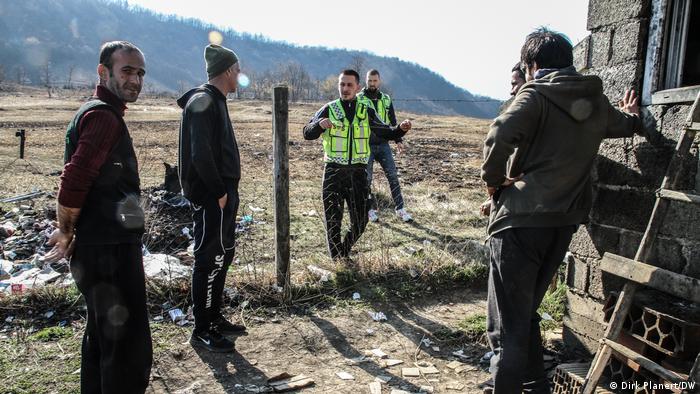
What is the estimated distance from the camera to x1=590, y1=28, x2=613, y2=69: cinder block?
3.52 m

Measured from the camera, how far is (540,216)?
267 centimetres

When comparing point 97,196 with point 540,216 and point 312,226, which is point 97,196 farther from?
point 312,226

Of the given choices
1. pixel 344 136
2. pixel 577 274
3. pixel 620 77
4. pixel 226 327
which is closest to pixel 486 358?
pixel 577 274

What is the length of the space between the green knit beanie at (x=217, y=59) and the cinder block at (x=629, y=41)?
2.69 metres

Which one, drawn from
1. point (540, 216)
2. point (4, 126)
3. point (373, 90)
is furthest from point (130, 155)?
point (4, 126)

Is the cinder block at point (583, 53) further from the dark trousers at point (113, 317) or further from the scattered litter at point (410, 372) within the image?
the dark trousers at point (113, 317)

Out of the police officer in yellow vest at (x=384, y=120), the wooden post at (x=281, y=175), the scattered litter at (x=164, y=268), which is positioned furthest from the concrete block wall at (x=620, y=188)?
the police officer in yellow vest at (x=384, y=120)

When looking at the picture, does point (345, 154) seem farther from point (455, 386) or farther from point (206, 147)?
point (455, 386)

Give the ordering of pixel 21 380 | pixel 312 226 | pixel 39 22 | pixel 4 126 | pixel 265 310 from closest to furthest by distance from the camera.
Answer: pixel 21 380, pixel 265 310, pixel 312 226, pixel 4 126, pixel 39 22

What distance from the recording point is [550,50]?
266cm

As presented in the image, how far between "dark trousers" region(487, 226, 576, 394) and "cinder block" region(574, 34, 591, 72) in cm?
155

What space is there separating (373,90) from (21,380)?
5.61 m

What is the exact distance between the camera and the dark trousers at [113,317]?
101 inches

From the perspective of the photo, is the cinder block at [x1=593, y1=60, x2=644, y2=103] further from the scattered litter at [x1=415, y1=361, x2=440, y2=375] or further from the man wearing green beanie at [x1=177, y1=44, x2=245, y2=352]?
the man wearing green beanie at [x1=177, y1=44, x2=245, y2=352]
